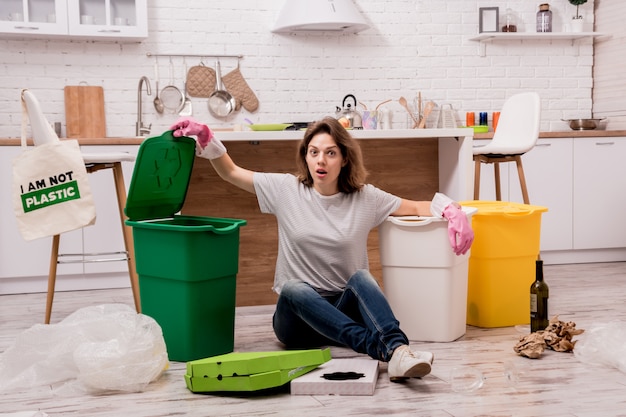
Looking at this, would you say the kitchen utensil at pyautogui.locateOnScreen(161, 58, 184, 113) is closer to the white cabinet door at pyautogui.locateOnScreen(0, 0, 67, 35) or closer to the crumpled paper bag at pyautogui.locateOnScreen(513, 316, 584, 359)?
the white cabinet door at pyautogui.locateOnScreen(0, 0, 67, 35)

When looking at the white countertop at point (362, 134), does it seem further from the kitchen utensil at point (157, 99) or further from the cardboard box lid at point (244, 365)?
the kitchen utensil at point (157, 99)

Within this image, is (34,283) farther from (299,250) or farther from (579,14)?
(579,14)

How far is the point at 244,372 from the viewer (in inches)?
93.7

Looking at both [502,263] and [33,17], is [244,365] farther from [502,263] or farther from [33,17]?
[33,17]

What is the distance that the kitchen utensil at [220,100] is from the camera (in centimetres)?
532

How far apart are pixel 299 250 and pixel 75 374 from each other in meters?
0.90

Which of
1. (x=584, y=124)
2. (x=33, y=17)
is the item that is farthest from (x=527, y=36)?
(x=33, y=17)

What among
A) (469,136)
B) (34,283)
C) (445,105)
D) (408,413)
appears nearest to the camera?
(408,413)

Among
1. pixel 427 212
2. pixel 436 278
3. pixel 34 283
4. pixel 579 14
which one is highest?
pixel 579 14

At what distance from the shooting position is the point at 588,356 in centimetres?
277

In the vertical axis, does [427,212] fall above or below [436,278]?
above

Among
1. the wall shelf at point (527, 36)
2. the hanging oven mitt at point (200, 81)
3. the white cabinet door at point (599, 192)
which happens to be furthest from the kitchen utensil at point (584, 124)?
the hanging oven mitt at point (200, 81)

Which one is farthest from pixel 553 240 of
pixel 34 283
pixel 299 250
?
pixel 34 283

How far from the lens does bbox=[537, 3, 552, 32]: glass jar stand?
565 cm
